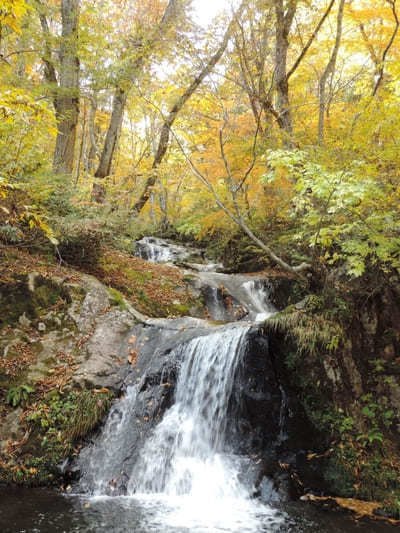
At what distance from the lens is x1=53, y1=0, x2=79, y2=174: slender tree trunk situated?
9320mm

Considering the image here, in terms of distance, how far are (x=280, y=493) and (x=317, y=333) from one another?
7.27 feet

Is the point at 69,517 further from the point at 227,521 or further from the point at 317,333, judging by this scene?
the point at 317,333

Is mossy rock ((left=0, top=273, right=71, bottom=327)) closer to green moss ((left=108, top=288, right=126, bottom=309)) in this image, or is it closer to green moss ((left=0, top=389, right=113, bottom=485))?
green moss ((left=108, top=288, right=126, bottom=309))

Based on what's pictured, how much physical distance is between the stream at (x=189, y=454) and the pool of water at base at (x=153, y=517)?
0.01 metres

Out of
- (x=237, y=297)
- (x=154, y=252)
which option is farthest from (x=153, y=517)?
(x=154, y=252)

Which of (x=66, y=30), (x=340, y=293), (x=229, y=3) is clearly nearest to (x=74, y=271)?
(x=340, y=293)

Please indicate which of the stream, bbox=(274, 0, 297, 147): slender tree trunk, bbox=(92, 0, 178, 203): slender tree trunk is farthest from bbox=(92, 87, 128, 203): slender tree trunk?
the stream

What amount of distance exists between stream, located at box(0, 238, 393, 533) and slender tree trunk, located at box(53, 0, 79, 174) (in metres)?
6.05

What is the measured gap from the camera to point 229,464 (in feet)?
16.4

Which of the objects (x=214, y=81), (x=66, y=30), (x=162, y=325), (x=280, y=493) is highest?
(x=66, y=30)

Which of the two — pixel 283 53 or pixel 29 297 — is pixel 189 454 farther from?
pixel 283 53

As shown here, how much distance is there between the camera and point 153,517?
404 cm

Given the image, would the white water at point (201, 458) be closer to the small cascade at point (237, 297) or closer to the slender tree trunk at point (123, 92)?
the small cascade at point (237, 297)

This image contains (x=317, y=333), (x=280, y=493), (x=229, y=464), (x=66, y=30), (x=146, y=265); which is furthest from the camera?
(x=146, y=265)
